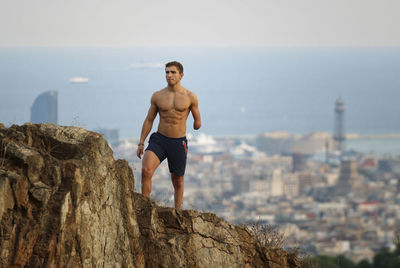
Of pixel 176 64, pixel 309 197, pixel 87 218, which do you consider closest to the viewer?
pixel 87 218

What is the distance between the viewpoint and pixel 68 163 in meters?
7.50

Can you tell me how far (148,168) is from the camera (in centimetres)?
934

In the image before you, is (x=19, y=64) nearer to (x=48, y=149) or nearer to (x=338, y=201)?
(x=338, y=201)

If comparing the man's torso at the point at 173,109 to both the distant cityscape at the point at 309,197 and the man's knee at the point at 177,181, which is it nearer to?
the man's knee at the point at 177,181

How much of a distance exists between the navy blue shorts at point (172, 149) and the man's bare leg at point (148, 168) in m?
0.19

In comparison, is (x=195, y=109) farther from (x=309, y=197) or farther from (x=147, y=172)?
(x=309, y=197)

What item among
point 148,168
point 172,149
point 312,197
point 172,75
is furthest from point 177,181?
point 312,197

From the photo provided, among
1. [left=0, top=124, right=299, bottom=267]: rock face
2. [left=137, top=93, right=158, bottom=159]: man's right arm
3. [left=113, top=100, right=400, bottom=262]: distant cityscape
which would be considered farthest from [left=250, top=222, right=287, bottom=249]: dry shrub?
[left=113, top=100, right=400, bottom=262]: distant cityscape

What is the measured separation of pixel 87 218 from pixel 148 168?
78.2 inches

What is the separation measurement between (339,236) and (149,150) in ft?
450

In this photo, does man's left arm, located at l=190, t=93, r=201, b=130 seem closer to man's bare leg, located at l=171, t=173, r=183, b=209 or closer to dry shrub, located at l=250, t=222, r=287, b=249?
man's bare leg, located at l=171, t=173, r=183, b=209

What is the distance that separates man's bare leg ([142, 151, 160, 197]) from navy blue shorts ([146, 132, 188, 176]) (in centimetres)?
19

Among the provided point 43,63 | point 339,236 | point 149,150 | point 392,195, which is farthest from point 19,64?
point 149,150

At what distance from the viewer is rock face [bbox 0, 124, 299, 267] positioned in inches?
279
